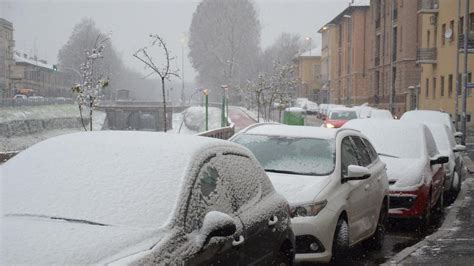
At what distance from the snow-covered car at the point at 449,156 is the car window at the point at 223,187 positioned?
330 inches

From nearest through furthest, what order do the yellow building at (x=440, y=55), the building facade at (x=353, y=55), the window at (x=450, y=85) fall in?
the yellow building at (x=440, y=55), the window at (x=450, y=85), the building facade at (x=353, y=55)

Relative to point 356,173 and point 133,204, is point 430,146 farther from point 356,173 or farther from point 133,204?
point 133,204

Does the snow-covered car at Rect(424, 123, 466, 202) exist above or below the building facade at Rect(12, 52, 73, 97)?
below

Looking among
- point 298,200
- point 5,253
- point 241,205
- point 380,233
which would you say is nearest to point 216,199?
point 241,205

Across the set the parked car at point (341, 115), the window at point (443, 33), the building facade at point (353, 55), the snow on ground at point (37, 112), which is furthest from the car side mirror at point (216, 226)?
the building facade at point (353, 55)

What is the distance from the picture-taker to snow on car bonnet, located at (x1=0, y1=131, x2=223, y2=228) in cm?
380

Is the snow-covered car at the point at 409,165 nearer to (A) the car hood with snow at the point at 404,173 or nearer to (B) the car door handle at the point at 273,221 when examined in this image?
(A) the car hood with snow at the point at 404,173

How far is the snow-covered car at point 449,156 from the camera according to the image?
42.9 ft

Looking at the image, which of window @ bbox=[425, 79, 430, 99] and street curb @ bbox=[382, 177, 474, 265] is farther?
window @ bbox=[425, 79, 430, 99]

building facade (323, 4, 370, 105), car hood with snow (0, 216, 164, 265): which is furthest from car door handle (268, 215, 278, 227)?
building facade (323, 4, 370, 105)

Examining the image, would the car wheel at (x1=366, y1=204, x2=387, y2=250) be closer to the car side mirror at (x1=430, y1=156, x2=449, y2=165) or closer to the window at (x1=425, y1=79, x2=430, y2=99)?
the car side mirror at (x1=430, y1=156, x2=449, y2=165)

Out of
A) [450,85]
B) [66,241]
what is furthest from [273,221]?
[450,85]

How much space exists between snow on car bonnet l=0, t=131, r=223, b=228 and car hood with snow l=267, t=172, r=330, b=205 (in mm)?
2131

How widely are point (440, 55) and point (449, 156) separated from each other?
34.1 meters
